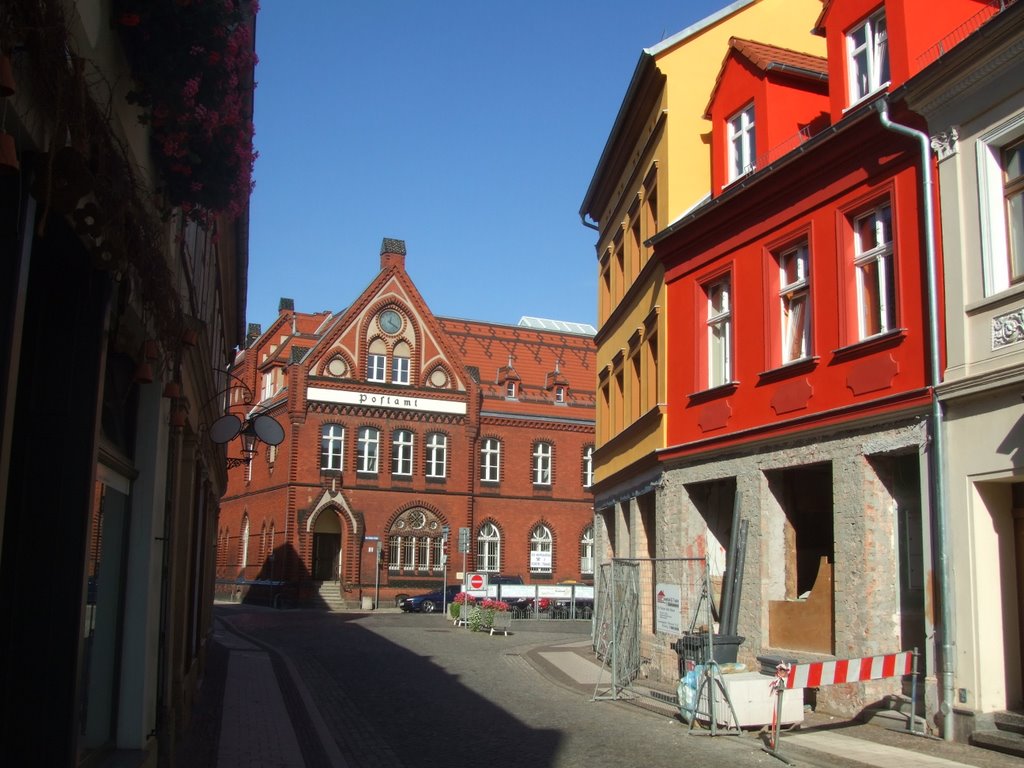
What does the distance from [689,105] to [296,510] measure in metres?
35.5

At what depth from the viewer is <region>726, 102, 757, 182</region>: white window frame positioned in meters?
17.7

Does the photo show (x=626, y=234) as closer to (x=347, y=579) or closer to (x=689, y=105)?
(x=689, y=105)

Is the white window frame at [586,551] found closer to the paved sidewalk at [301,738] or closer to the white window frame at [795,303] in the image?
the paved sidewalk at [301,738]

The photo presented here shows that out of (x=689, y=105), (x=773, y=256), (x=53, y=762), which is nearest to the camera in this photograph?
(x=53, y=762)

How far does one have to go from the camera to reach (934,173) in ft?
41.0

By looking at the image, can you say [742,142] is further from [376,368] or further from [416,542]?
[416,542]

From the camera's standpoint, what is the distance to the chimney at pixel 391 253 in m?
54.6

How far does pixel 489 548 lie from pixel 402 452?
7037 mm

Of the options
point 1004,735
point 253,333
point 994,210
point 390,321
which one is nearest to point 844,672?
point 1004,735

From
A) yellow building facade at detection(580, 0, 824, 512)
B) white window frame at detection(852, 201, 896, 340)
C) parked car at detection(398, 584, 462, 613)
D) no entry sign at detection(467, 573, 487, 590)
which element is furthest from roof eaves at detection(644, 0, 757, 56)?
parked car at detection(398, 584, 462, 613)

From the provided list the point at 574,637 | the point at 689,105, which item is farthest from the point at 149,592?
the point at 574,637

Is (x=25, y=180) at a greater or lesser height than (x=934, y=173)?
lesser

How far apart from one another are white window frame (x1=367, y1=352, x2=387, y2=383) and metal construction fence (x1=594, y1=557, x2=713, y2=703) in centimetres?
3529

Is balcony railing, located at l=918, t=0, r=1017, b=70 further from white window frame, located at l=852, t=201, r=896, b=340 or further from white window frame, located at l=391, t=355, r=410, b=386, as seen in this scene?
white window frame, located at l=391, t=355, r=410, b=386
